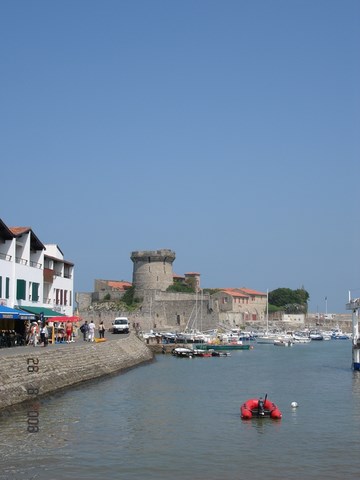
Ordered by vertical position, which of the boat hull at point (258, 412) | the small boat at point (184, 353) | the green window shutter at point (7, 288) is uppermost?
the green window shutter at point (7, 288)

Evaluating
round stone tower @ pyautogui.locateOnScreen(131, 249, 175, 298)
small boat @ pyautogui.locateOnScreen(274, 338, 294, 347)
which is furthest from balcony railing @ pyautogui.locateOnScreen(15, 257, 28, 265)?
round stone tower @ pyautogui.locateOnScreen(131, 249, 175, 298)

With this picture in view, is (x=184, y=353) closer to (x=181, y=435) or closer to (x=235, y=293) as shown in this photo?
(x=181, y=435)

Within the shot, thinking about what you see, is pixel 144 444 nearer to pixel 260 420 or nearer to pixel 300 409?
pixel 260 420

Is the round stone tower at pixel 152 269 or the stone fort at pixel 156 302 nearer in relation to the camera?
the stone fort at pixel 156 302

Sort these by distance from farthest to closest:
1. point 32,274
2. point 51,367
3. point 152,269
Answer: point 152,269
point 32,274
point 51,367

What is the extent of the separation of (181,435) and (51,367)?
1049 centimetres

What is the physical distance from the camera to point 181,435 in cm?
2220

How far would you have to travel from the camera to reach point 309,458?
19109 mm

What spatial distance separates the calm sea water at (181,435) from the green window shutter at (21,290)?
981 cm

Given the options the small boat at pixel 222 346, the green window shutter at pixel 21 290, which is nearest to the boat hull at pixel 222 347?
the small boat at pixel 222 346

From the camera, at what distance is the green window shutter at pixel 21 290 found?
44.3 meters

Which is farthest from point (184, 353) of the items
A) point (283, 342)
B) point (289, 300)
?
point (289, 300)

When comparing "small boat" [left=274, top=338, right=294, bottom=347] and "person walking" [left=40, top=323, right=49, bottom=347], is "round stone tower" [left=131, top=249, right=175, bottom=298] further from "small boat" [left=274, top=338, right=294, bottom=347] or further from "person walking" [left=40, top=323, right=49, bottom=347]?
"person walking" [left=40, top=323, right=49, bottom=347]

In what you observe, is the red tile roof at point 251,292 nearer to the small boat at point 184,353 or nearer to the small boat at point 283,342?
the small boat at point 283,342
